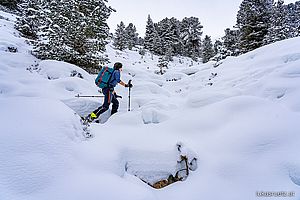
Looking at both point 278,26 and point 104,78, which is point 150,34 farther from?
point 104,78

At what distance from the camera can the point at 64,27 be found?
1049 centimetres

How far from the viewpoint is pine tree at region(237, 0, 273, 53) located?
1642cm

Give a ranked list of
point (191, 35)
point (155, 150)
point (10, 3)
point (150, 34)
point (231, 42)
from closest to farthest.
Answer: point (155, 150), point (231, 42), point (10, 3), point (150, 34), point (191, 35)

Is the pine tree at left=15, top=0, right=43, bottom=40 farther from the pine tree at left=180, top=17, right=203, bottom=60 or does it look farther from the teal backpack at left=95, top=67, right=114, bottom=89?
the pine tree at left=180, top=17, right=203, bottom=60

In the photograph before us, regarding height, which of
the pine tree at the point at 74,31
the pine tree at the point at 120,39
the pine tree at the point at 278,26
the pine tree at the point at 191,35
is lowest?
the pine tree at the point at 74,31

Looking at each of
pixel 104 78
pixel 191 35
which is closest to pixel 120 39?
pixel 191 35

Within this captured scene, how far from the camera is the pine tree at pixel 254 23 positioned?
16.4 metres

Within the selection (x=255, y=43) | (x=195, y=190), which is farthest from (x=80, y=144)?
(x=255, y=43)

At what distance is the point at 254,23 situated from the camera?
54.9 ft

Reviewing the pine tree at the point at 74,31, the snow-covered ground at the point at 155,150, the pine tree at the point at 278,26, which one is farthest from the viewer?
the pine tree at the point at 278,26

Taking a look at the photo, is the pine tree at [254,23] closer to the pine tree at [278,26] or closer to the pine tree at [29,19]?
the pine tree at [278,26]

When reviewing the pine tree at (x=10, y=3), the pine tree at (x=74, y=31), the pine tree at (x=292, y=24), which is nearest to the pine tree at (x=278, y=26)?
the pine tree at (x=292, y=24)

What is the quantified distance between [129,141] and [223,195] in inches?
76.3

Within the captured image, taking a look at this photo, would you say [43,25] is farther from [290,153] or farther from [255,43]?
[255,43]
